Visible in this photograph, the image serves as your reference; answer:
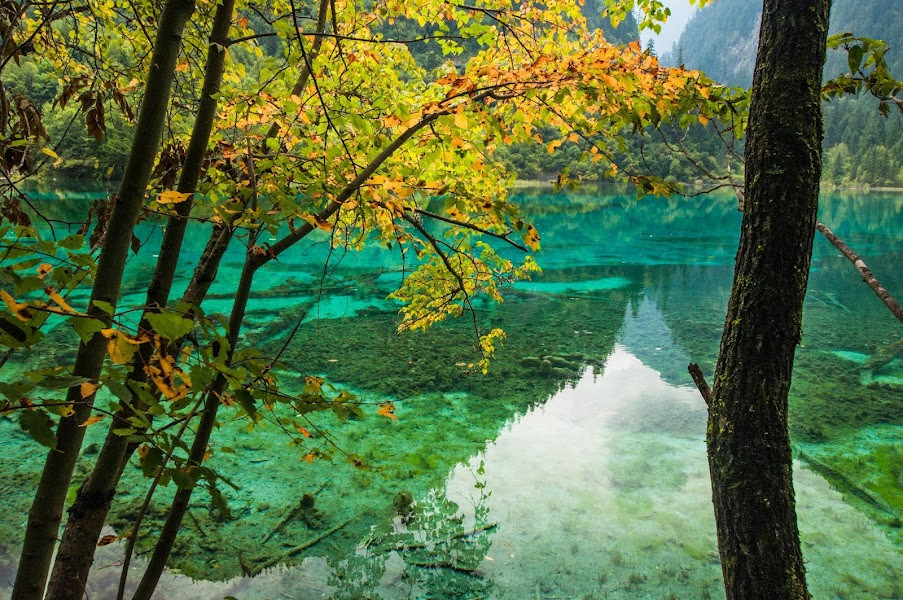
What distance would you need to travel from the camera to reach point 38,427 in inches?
39.0

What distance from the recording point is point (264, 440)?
22.4 feet

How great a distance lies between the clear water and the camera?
15.3 ft

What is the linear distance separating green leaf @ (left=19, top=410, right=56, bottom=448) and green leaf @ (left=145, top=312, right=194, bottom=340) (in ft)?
0.75

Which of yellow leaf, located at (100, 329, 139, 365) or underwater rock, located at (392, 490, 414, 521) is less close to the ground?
yellow leaf, located at (100, 329, 139, 365)

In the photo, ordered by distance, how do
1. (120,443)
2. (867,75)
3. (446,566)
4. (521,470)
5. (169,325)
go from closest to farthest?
(169,325)
(120,443)
(867,75)
(446,566)
(521,470)

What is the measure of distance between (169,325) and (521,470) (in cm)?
579

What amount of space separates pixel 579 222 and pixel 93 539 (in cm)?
3260

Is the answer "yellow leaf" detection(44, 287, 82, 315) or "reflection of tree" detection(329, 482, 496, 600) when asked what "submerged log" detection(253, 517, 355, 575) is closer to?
"reflection of tree" detection(329, 482, 496, 600)

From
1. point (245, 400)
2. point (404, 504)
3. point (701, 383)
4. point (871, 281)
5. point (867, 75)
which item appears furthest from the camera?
point (404, 504)

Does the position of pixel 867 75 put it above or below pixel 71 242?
above

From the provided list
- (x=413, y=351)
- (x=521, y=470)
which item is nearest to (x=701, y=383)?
(x=521, y=470)

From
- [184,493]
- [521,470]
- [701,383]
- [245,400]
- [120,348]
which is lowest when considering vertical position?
[521,470]

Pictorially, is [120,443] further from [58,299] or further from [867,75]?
[867,75]

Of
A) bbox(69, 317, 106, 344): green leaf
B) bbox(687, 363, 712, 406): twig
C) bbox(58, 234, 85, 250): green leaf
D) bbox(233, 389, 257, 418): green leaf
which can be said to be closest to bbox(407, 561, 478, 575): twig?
bbox(687, 363, 712, 406): twig
